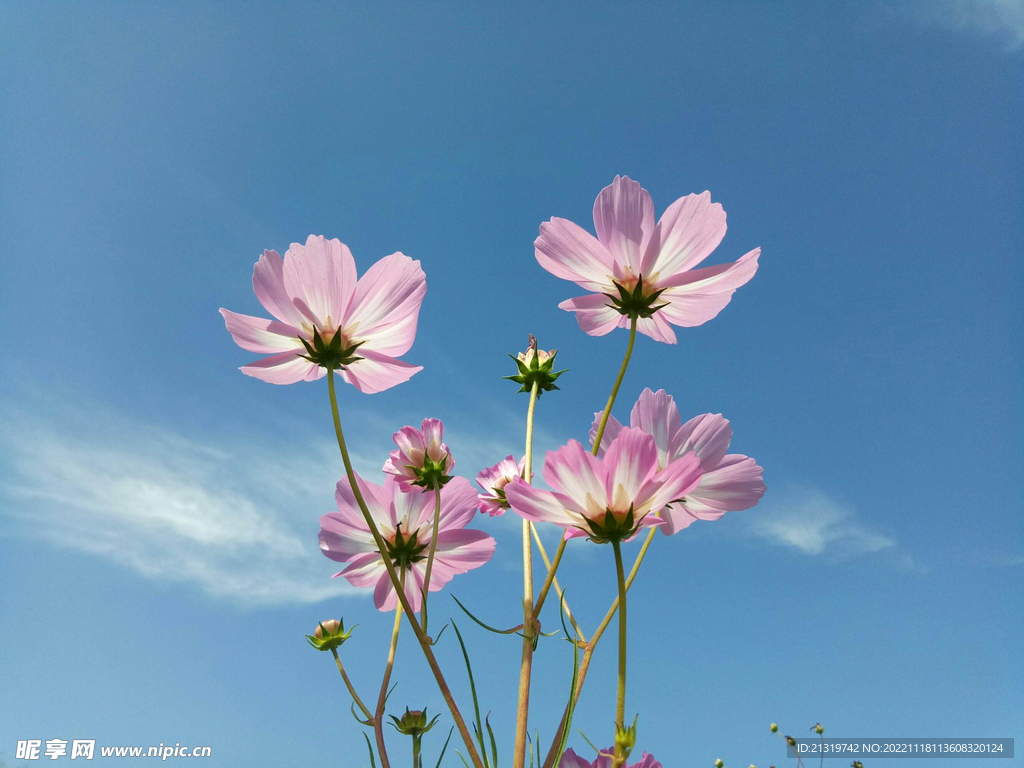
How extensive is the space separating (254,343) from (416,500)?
0.26 m

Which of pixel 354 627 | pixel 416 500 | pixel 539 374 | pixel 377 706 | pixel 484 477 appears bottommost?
pixel 377 706

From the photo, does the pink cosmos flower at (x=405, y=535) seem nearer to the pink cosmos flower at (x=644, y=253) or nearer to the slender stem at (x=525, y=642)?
the slender stem at (x=525, y=642)

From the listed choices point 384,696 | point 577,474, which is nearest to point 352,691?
point 384,696

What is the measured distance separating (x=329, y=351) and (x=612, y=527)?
37 centimetres

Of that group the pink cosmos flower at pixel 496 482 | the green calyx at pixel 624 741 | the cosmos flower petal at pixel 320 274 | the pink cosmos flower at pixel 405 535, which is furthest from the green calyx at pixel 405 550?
the green calyx at pixel 624 741

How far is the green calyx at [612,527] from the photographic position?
0.58 metres

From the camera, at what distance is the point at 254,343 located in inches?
30.0

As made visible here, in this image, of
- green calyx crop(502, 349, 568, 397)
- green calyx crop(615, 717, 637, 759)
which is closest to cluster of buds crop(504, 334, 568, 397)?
green calyx crop(502, 349, 568, 397)

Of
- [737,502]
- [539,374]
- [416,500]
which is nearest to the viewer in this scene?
[737,502]

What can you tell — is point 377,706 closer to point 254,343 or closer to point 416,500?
point 416,500

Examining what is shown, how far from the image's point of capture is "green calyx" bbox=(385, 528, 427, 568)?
2.67ft

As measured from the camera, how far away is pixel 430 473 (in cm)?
82

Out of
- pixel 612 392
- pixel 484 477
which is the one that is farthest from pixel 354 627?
pixel 612 392

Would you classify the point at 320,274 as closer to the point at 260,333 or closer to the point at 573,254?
the point at 260,333
